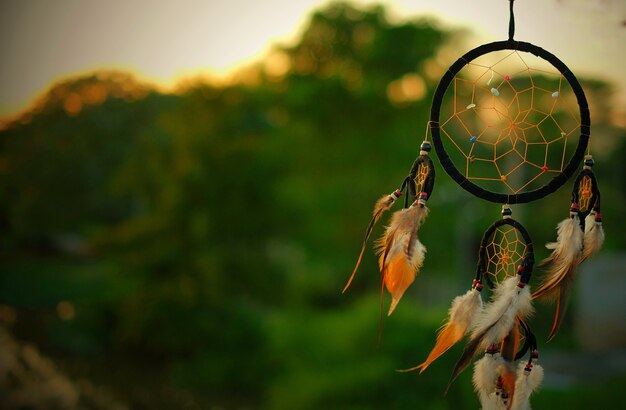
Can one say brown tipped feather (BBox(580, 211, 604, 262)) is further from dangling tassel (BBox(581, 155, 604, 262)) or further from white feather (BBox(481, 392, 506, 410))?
white feather (BBox(481, 392, 506, 410))

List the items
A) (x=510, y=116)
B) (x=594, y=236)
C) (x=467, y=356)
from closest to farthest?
1. (x=467, y=356)
2. (x=594, y=236)
3. (x=510, y=116)

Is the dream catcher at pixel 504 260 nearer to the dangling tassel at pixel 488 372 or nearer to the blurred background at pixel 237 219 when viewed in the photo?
the dangling tassel at pixel 488 372

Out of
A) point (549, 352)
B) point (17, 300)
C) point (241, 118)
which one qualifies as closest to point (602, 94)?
point (549, 352)

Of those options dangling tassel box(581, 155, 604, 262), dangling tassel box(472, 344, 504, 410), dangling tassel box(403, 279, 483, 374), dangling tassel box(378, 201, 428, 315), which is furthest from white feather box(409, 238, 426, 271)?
dangling tassel box(581, 155, 604, 262)

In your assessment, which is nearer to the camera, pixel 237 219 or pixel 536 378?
pixel 536 378

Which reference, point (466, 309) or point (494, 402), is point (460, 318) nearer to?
point (466, 309)

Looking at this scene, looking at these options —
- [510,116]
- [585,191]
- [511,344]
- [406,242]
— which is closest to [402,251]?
Answer: [406,242]

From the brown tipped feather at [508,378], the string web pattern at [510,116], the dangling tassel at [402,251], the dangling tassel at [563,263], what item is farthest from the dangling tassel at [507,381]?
the string web pattern at [510,116]
